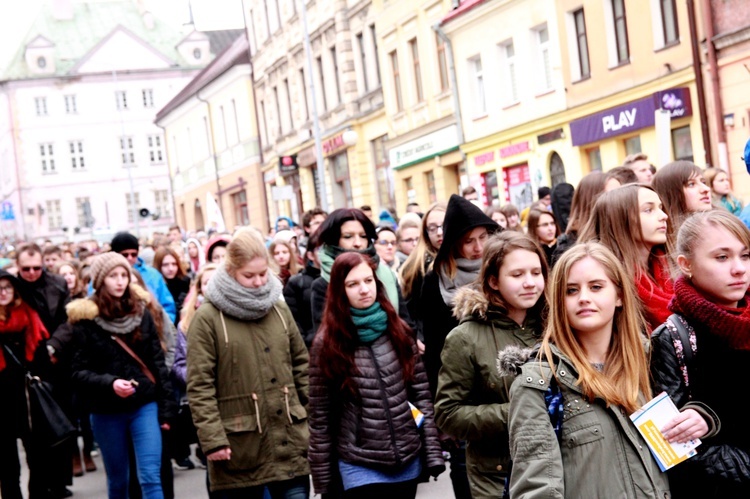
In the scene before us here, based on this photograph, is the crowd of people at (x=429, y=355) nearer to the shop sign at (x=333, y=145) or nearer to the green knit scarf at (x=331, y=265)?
the green knit scarf at (x=331, y=265)

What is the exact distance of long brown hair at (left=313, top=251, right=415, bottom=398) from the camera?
244 inches

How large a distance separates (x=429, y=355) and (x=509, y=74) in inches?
873

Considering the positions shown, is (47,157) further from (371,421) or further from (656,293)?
(656,293)

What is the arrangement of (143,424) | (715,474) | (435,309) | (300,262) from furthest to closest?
(300,262) → (143,424) → (435,309) → (715,474)

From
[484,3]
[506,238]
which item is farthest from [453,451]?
[484,3]

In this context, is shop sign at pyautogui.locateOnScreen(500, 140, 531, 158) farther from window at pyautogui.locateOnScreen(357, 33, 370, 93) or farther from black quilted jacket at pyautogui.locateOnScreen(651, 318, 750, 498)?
black quilted jacket at pyautogui.locateOnScreen(651, 318, 750, 498)

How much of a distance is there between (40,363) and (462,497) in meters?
4.15

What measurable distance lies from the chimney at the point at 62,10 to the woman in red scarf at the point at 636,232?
94.2m

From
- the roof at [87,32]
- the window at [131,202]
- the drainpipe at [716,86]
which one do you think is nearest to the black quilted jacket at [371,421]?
the drainpipe at [716,86]

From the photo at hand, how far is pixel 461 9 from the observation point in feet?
95.6

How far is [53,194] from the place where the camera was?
90375 mm


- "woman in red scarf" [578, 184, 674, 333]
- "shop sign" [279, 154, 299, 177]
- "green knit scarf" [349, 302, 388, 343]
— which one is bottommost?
"green knit scarf" [349, 302, 388, 343]

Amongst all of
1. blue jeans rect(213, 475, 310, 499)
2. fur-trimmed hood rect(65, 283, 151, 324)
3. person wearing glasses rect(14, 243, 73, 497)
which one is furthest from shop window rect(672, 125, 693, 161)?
blue jeans rect(213, 475, 310, 499)

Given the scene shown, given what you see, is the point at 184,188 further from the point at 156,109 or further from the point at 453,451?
the point at 453,451
